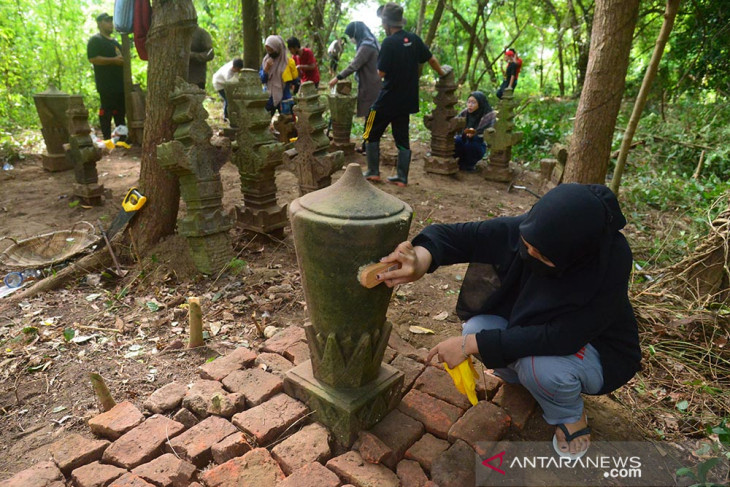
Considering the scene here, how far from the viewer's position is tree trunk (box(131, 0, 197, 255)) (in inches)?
135

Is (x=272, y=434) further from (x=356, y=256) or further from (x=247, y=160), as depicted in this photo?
(x=247, y=160)

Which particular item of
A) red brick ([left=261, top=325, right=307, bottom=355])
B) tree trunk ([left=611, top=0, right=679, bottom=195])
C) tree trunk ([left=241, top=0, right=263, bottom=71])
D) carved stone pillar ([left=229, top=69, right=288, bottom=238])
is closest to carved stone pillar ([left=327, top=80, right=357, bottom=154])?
Answer: tree trunk ([left=241, top=0, right=263, bottom=71])

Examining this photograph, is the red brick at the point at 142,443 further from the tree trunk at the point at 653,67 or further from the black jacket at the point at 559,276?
the tree trunk at the point at 653,67

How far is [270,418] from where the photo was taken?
2111mm

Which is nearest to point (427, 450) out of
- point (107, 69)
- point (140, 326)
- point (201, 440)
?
point (201, 440)

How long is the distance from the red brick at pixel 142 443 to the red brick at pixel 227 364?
321mm

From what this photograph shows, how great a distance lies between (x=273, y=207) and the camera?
4.07m

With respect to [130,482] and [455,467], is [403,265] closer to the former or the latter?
[455,467]

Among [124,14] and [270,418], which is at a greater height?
[124,14]

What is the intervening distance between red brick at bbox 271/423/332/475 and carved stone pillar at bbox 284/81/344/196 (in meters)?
2.31

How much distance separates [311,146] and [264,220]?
76cm

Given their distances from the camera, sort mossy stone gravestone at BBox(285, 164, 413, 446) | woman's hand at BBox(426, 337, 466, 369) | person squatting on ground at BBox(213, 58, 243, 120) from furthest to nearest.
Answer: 1. person squatting on ground at BBox(213, 58, 243, 120)
2. woman's hand at BBox(426, 337, 466, 369)
3. mossy stone gravestone at BBox(285, 164, 413, 446)

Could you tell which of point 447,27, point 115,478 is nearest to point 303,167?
point 115,478

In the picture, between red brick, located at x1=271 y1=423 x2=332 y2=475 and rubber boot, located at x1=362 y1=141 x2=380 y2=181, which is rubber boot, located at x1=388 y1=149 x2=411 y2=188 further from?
red brick, located at x1=271 y1=423 x2=332 y2=475
